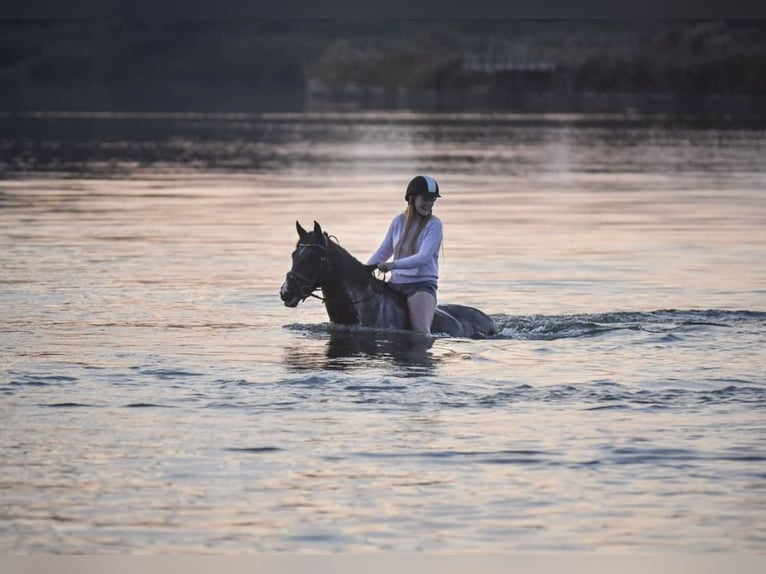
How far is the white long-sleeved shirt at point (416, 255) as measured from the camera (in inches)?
588

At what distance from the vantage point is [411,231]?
592 inches

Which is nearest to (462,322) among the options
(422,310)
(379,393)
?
(422,310)

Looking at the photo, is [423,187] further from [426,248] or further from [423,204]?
[426,248]

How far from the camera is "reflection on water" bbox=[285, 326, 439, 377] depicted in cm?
1409

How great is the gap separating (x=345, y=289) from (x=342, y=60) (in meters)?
111

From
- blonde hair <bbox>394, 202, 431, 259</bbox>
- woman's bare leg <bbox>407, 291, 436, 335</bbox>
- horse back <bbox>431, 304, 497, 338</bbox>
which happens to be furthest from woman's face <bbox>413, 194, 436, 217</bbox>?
horse back <bbox>431, 304, 497, 338</bbox>

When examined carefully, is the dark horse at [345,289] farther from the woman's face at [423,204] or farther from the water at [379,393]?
the woman's face at [423,204]

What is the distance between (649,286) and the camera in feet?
67.8

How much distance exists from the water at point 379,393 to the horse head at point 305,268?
1.76ft

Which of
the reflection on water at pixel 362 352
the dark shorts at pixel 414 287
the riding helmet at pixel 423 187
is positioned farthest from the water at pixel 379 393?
the riding helmet at pixel 423 187

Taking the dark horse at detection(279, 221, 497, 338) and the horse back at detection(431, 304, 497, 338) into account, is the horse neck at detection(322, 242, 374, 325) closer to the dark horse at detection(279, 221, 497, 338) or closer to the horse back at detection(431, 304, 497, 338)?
the dark horse at detection(279, 221, 497, 338)

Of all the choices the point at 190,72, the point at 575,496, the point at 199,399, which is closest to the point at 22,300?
the point at 199,399

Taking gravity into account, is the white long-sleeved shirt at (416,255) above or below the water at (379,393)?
above

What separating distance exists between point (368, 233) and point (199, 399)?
14.6 m
